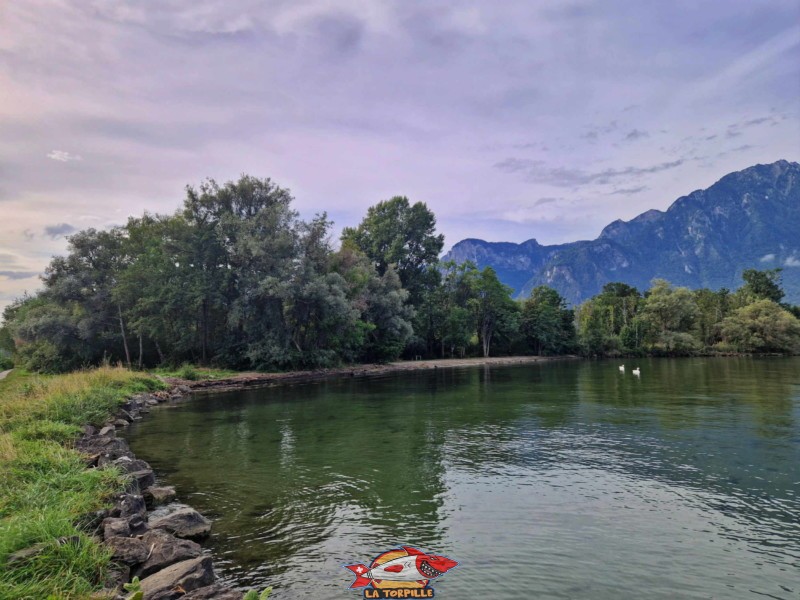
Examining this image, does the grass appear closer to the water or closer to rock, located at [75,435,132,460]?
the water

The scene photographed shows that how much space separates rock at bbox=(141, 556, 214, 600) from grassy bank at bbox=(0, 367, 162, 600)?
0.74 metres

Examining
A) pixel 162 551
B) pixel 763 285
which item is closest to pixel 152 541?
pixel 162 551

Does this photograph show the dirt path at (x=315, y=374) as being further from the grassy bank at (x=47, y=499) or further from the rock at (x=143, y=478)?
the rock at (x=143, y=478)

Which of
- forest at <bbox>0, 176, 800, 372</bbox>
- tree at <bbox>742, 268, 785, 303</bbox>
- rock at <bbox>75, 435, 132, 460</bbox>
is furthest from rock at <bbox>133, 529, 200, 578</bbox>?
tree at <bbox>742, 268, 785, 303</bbox>

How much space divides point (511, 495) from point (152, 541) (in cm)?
827

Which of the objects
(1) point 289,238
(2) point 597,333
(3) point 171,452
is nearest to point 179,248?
(1) point 289,238

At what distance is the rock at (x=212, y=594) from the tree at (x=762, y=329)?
111813 mm

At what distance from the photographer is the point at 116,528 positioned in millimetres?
8820

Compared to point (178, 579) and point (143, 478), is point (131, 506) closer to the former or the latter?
point (143, 478)

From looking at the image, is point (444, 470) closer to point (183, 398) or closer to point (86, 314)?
point (183, 398)

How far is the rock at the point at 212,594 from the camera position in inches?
262

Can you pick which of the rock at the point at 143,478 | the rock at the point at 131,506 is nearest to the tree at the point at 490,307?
the rock at the point at 143,478

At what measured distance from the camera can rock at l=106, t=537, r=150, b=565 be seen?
788cm

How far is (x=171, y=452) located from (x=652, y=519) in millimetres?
15821
